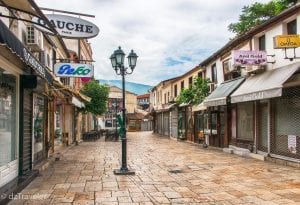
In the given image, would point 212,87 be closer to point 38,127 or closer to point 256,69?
point 256,69

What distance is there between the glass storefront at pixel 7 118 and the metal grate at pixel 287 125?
341 inches

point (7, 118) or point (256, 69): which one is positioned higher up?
point (256, 69)

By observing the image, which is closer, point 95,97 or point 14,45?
point 14,45

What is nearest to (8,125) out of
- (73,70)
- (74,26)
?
(74,26)

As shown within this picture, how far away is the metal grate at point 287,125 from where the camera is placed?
12680 mm

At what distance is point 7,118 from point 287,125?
9169 millimetres

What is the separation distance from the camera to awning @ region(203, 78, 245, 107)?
16922 millimetres

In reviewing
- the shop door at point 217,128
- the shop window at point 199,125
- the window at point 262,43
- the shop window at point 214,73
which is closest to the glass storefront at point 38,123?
the window at point 262,43

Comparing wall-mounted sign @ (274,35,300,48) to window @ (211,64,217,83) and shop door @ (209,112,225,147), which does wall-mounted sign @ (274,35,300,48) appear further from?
window @ (211,64,217,83)

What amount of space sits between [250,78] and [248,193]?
28.4 ft

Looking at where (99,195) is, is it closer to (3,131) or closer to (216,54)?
(3,131)

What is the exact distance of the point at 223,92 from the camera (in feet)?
59.1

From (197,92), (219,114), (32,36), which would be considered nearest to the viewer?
(32,36)

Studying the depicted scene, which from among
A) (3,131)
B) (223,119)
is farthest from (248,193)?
(223,119)
